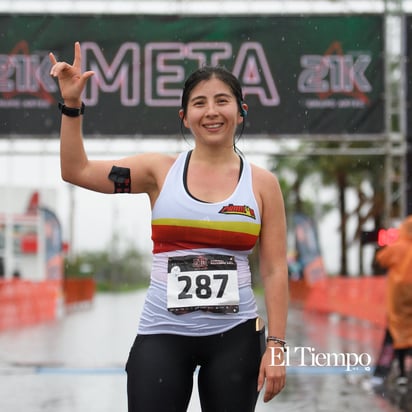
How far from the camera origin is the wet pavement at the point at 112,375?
6102 mm

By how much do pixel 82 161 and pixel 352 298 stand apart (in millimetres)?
16104

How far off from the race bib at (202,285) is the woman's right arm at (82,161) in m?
0.26

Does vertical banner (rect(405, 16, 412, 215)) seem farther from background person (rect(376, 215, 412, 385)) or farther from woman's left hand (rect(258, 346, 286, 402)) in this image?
woman's left hand (rect(258, 346, 286, 402))

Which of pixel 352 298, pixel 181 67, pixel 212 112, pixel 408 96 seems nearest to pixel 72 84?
pixel 212 112

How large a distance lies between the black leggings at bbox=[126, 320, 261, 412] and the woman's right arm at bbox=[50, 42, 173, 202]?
467 millimetres

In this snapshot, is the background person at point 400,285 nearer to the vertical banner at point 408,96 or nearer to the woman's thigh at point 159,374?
the vertical banner at point 408,96

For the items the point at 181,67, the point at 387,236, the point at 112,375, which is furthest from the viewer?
the point at 181,67

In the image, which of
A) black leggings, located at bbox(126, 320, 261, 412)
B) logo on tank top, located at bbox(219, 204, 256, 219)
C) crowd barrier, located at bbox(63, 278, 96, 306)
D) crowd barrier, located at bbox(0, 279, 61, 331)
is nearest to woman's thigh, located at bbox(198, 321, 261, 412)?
black leggings, located at bbox(126, 320, 261, 412)

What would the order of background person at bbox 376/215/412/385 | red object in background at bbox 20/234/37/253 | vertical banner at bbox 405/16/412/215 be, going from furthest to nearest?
1. red object in background at bbox 20/234/37/253
2. vertical banner at bbox 405/16/412/215
3. background person at bbox 376/215/412/385

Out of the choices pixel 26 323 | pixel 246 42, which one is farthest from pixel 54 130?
pixel 26 323

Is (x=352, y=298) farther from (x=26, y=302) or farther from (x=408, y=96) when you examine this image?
(x=408, y=96)

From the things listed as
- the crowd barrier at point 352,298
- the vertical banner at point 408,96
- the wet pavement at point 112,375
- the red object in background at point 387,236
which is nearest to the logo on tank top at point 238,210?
the wet pavement at point 112,375

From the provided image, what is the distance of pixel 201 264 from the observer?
2.40 m

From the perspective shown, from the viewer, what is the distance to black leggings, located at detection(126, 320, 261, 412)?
7.63 feet
